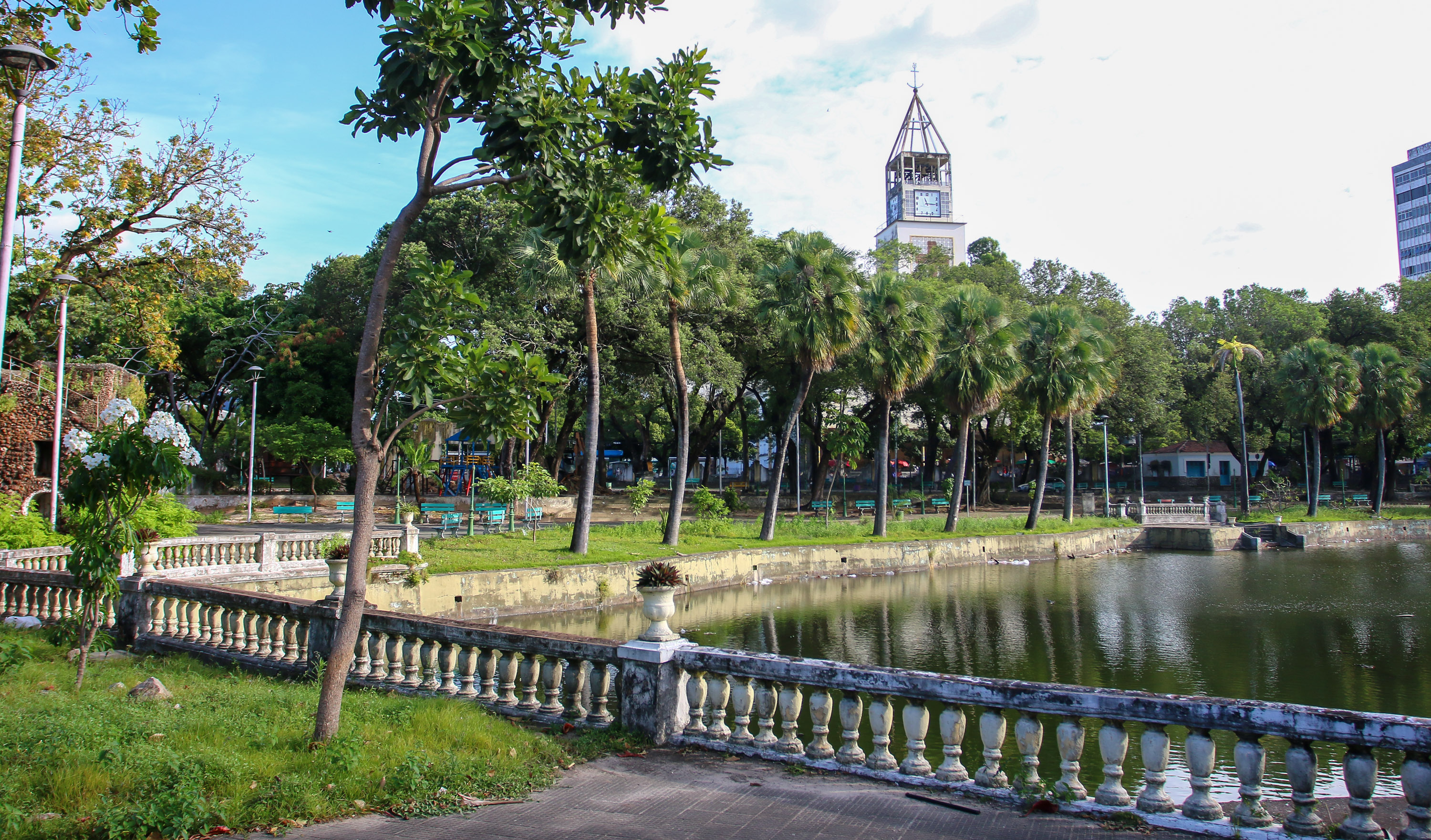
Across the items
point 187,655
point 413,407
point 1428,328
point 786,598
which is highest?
point 1428,328

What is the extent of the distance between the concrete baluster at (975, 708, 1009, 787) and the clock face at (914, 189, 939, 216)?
8858 centimetres

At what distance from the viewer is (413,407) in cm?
610

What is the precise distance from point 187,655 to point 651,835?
7.80 meters

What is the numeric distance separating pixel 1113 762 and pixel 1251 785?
0.68m

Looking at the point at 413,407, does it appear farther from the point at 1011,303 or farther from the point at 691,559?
the point at 1011,303

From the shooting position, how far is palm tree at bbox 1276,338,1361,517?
1839 inches

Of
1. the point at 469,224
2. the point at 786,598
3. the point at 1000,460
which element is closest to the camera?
the point at 786,598

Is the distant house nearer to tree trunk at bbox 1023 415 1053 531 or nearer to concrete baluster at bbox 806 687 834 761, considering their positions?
tree trunk at bbox 1023 415 1053 531

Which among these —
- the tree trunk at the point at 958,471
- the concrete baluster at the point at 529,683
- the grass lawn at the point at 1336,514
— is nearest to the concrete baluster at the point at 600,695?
the concrete baluster at the point at 529,683

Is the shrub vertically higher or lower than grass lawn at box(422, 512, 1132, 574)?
higher

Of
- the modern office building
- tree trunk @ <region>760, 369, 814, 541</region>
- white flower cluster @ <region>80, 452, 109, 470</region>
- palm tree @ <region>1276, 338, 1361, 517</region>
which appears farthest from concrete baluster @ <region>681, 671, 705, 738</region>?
the modern office building

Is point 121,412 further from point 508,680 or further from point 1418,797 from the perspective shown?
point 1418,797

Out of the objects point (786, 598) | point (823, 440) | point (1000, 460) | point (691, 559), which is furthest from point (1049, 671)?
point (1000, 460)

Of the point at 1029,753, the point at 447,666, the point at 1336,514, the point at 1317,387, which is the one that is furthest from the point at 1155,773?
the point at 1336,514
